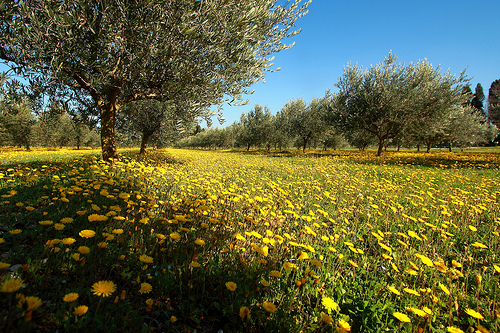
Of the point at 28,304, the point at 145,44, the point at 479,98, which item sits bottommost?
the point at 28,304

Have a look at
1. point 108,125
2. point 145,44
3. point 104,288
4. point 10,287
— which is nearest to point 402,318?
point 104,288

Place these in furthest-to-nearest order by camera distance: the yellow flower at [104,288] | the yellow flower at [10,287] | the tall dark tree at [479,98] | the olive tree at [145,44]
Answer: the tall dark tree at [479,98] → the olive tree at [145,44] → the yellow flower at [104,288] → the yellow flower at [10,287]

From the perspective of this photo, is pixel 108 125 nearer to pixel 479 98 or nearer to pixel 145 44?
pixel 145 44

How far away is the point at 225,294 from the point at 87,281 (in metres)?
1.32

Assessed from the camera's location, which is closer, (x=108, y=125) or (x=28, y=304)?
(x=28, y=304)

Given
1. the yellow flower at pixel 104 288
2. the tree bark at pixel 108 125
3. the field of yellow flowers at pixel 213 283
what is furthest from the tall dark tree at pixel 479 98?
the yellow flower at pixel 104 288

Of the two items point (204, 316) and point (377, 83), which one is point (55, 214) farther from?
point (377, 83)

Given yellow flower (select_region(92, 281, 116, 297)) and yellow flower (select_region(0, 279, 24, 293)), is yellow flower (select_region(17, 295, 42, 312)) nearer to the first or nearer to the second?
yellow flower (select_region(0, 279, 24, 293))

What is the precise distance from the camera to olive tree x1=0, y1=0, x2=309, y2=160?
5.45 m

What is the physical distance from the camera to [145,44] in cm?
675

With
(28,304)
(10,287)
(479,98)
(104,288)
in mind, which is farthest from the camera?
(479,98)

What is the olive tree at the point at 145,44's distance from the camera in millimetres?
5445

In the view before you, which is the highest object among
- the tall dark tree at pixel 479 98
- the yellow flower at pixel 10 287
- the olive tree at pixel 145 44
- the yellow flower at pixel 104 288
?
the tall dark tree at pixel 479 98

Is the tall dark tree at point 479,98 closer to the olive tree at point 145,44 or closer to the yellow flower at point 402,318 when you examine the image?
the olive tree at point 145,44
